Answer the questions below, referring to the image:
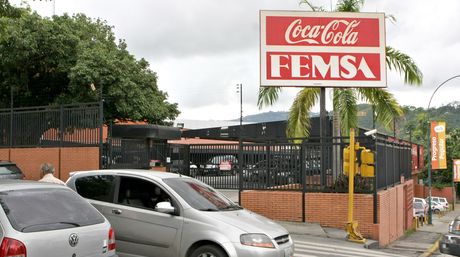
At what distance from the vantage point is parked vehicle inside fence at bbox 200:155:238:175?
20609 mm

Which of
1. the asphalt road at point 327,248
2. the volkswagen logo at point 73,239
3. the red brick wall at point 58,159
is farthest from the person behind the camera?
the red brick wall at point 58,159

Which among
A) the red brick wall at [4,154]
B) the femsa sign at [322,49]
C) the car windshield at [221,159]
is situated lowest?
the car windshield at [221,159]

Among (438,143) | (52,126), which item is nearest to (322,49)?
(52,126)

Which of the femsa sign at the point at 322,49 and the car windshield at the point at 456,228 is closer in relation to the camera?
the car windshield at the point at 456,228

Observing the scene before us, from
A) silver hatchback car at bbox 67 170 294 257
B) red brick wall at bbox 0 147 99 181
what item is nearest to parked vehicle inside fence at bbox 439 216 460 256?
silver hatchback car at bbox 67 170 294 257

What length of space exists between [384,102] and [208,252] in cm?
1309

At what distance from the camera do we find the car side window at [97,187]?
8.00 metres

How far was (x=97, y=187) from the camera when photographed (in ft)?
26.8

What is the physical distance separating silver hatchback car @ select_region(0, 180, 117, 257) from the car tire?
1.32 m

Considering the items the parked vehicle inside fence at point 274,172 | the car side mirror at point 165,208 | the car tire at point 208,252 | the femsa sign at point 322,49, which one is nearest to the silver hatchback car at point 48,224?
the car side mirror at point 165,208

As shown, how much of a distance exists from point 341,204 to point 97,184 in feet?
27.2

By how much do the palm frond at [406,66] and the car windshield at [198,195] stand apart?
1240 cm

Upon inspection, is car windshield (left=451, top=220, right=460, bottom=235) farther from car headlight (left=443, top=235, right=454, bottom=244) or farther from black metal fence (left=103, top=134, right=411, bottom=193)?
black metal fence (left=103, top=134, right=411, bottom=193)

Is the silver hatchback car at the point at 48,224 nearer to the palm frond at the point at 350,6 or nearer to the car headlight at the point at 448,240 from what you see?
the car headlight at the point at 448,240
